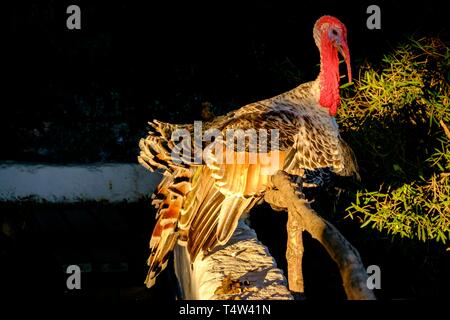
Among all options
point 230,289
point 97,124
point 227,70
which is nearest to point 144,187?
point 97,124

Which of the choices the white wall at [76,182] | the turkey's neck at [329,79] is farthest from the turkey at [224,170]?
the white wall at [76,182]

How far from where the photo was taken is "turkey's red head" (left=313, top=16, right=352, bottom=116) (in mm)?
4770

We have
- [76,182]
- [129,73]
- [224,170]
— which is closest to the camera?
[224,170]

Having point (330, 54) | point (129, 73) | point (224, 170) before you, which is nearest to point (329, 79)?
point (330, 54)

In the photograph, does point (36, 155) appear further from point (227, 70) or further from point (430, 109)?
point (430, 109)

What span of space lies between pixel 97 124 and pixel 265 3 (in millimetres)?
1672

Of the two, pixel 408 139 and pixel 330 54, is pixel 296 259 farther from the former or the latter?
pixel 408 139

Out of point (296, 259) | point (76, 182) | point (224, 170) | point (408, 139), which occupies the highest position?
point (408, 139)

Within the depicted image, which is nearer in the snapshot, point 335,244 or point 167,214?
point 335,244

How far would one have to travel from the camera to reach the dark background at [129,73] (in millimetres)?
6605

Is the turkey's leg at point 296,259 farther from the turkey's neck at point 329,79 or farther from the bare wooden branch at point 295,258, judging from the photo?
the turkey's neck at point 329,79

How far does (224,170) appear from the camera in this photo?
4.29 m

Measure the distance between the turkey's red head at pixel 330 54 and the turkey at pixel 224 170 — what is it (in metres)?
0.19

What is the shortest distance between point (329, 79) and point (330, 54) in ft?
0.47
